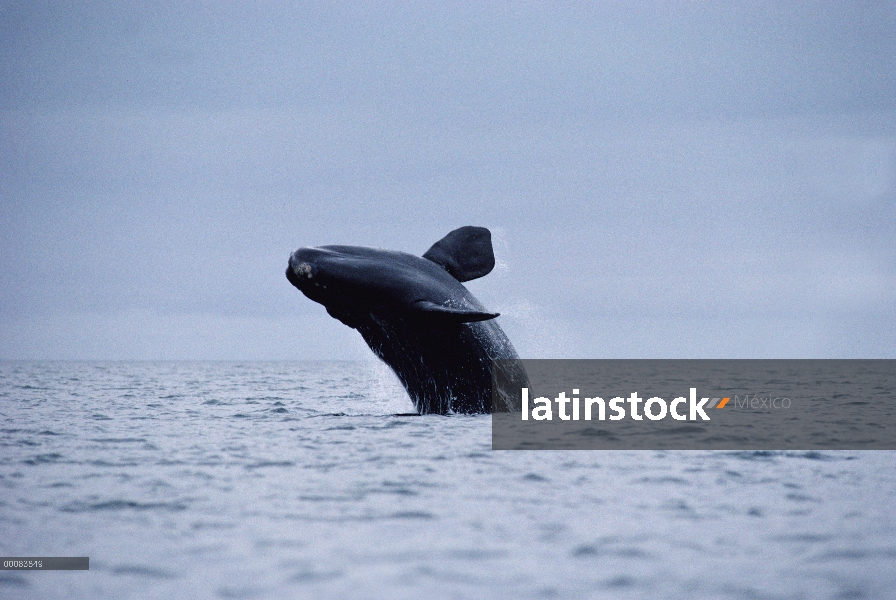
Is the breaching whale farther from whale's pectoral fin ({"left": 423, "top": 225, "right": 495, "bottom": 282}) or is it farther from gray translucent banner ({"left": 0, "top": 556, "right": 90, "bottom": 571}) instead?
gray translucent banner ({"left": 0, "top": 556, "right": 90, "bottom": 571})

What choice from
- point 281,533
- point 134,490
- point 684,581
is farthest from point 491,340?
point 684,581

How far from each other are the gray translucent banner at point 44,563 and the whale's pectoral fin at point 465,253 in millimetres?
7959

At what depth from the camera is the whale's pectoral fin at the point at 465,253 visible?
44.6ft

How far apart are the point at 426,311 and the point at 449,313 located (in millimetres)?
422

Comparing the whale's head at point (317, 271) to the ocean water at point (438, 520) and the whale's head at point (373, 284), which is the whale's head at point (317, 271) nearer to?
the whale's head at point (373, 284)

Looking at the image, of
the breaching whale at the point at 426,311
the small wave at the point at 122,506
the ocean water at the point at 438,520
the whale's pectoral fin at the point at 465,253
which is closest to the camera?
the ocean water at the point at 438,520

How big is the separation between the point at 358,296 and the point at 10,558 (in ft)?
21.0

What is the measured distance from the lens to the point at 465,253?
540 inches

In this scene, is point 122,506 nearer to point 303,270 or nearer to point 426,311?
point 303,270

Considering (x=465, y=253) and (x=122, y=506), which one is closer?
(x=122, y=506)

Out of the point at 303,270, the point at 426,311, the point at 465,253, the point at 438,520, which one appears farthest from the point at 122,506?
the point at 465,253

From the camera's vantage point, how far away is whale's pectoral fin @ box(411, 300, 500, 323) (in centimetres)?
1105

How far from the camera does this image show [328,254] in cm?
1230

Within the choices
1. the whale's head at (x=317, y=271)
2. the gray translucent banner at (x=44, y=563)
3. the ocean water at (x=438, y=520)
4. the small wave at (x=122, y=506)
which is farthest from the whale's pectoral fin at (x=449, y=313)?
the gray translucent banner at (x=44, y=563)
